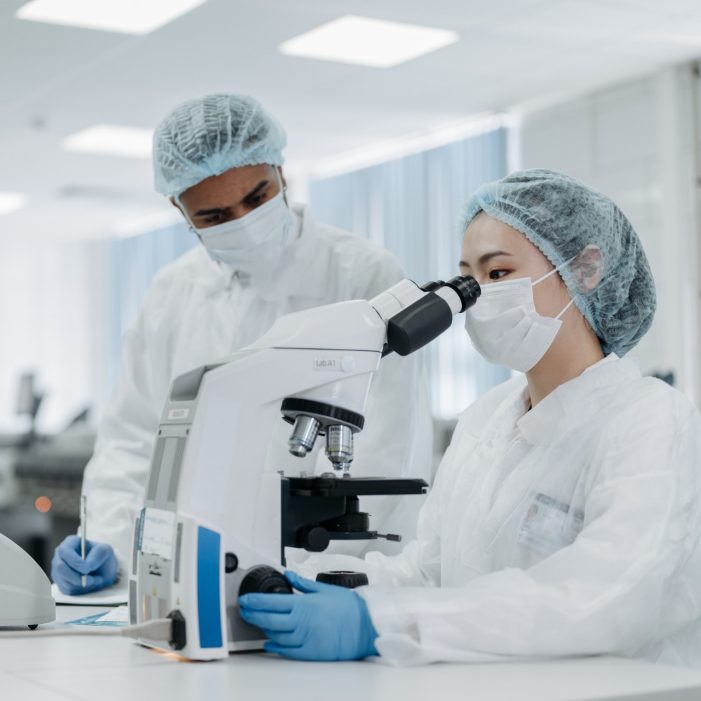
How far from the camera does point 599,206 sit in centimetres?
158

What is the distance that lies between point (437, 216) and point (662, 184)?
1.60 meters

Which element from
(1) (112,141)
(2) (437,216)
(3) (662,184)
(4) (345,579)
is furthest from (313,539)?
(1) (112,141)

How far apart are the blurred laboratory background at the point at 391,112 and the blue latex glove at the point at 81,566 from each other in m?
2.90

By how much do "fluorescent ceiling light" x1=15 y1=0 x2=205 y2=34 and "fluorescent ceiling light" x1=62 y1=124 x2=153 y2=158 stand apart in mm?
1713

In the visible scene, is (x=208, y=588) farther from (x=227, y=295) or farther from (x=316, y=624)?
(x=227, y=295)

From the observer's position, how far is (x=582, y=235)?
1.57 m

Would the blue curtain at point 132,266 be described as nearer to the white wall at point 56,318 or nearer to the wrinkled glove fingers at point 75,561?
the white wall at point 56,318

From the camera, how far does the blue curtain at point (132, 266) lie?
347 inches

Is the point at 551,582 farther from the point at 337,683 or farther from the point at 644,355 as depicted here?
the point at 644,355

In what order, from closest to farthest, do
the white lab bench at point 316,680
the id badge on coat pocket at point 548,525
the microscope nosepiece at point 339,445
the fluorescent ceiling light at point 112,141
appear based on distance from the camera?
the white lab bench at point 316,680 < the microscope nosepiece at point 339,445 < the id badge on coat pocket at point 548,525 < the fluorescent ceiling light at point 112,141

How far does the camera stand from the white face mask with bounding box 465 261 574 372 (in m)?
1.52

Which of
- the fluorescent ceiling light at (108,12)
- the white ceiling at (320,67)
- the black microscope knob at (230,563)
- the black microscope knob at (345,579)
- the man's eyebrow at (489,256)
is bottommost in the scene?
the black microscope knob at (345,579)

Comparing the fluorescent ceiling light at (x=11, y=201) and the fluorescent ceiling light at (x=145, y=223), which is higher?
the fluorescent ceiling light at (x=11, y=201)

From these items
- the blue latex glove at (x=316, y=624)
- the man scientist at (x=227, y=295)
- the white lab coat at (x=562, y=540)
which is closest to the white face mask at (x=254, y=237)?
the man scientist at (x=227, y=295)
